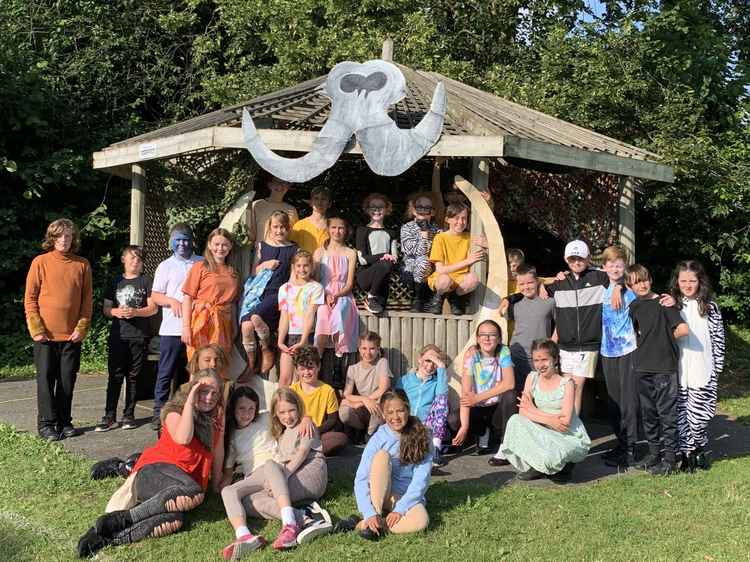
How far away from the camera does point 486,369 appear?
6664 millimetres

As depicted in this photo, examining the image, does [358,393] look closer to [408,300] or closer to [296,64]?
[408,300]

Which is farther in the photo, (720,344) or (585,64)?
(585,64)

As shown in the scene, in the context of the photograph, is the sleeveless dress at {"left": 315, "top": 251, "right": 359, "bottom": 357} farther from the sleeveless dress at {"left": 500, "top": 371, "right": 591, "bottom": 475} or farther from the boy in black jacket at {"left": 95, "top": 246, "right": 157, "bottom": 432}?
the sleeveless dress at {"left": 500, "top": 371, "right": 591, "bottom": 475}

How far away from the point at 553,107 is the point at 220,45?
6796 mm

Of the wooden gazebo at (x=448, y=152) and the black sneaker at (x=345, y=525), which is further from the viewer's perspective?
the wooden gazebo at (x=448, y=152)

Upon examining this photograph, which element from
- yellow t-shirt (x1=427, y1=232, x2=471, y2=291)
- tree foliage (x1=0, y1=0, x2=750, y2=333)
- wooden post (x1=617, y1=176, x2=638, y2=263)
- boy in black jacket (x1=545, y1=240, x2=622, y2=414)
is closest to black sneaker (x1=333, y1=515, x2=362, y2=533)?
boy in black jacket (x1=545, y1=240, x2=622, y2=414)

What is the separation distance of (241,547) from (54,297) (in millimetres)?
3404

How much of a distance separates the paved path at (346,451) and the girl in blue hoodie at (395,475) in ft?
3.21

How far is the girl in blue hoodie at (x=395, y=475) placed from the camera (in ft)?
15.6

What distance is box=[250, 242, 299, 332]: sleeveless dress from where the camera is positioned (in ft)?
23.7

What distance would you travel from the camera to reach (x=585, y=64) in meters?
13.1

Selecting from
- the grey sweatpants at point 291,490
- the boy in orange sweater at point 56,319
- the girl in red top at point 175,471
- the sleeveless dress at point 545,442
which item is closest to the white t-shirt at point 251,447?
the girl in red top at point 175,471

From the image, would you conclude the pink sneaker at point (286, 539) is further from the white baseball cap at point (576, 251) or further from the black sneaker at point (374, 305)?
the white baseball cap at point (576, 251)

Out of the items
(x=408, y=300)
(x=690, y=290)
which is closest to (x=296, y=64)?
(x=408, y=300)
